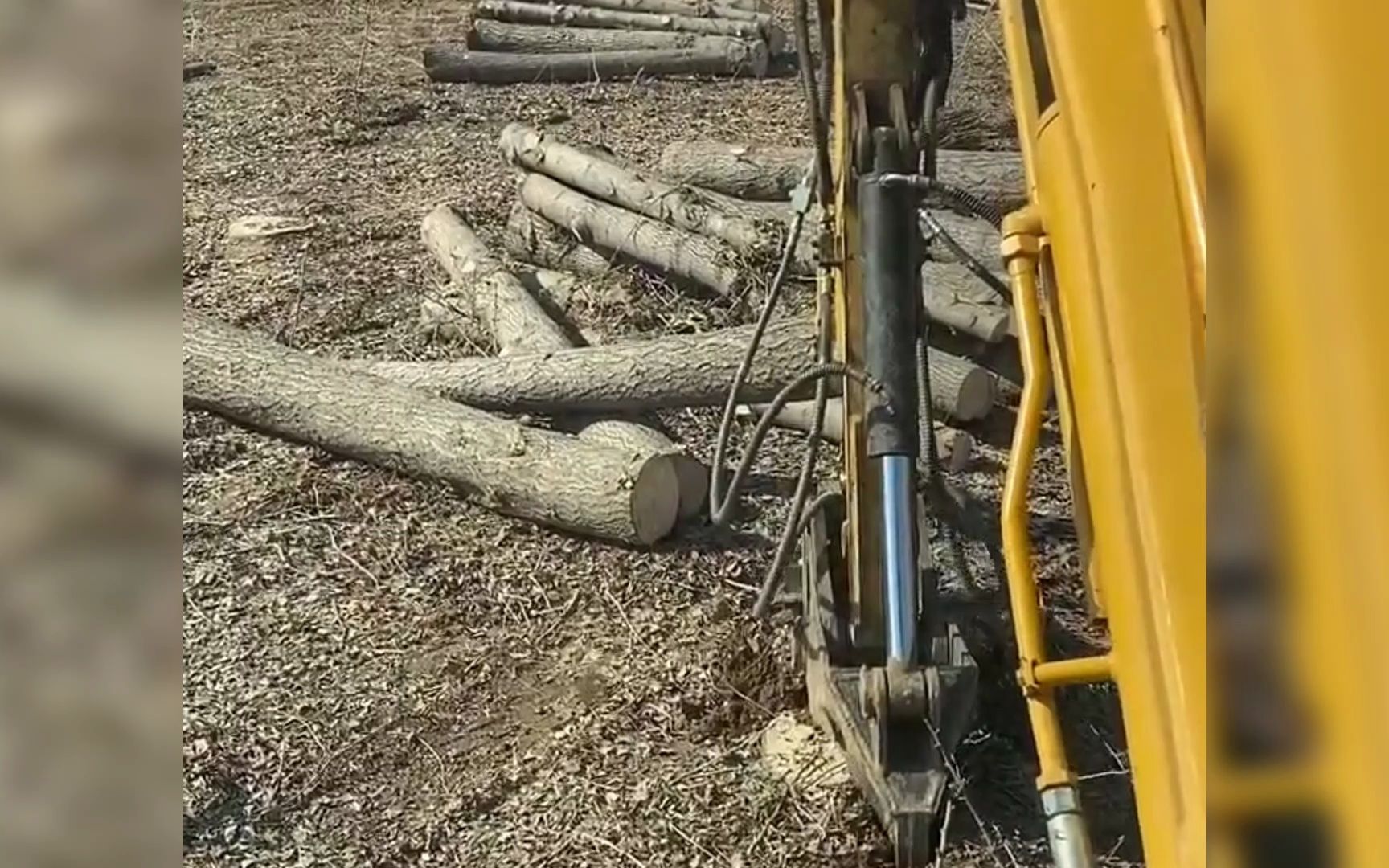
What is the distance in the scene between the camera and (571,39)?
37.9 ft

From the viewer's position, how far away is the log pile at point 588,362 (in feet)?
18.6

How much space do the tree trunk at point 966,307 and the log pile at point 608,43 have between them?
5.08m

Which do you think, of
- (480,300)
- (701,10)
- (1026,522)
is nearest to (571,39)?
(701,10)

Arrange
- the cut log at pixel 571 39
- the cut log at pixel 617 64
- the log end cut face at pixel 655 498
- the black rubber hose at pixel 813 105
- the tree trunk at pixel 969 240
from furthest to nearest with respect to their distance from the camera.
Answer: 1. the cut log at pixel 571 39
2. the cut log at pixel 617 64
3. the tree trunk at pixel 969 240
4. the log end cut face at pixel 655 498
5. the black rubber hose at pixel 813 105

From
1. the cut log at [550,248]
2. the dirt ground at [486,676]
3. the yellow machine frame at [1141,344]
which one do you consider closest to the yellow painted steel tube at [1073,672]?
the yellow machine frame at [1141,344]

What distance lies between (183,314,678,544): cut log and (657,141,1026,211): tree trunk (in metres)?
2.36

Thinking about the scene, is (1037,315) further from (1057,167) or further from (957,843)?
(957,843)

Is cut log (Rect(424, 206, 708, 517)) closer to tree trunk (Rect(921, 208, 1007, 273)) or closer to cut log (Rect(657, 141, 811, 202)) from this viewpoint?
cut log (Rect(657, 141, 811, 202))

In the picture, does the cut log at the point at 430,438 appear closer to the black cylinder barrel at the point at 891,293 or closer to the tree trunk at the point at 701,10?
the black cylinder barrel at the point at 891,293

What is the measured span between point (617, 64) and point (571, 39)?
619 millimetres

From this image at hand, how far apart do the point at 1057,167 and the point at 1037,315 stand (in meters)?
0.31

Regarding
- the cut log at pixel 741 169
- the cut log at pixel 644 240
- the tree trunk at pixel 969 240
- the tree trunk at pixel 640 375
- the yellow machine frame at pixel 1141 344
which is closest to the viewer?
the yellow machine frame at pixel 1141 344

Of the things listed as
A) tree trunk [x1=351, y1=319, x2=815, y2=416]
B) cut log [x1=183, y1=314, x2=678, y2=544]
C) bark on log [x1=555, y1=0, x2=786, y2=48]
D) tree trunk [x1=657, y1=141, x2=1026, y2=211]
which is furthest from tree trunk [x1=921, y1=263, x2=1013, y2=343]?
bark on log [x1=555, y1=0, x2=786, y2=48]

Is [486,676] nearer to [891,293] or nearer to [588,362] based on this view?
[588,362]
